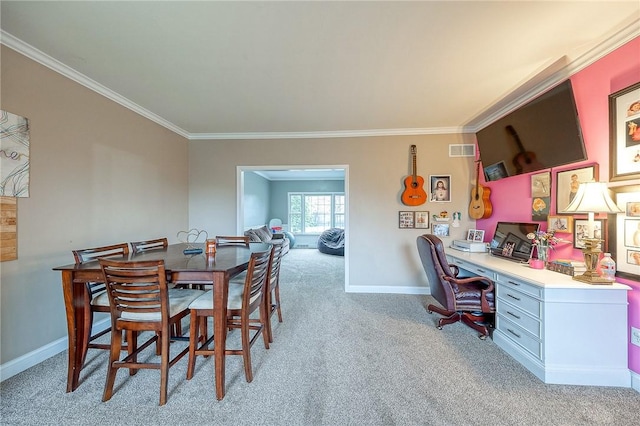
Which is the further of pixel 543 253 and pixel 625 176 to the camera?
pixel 543 253

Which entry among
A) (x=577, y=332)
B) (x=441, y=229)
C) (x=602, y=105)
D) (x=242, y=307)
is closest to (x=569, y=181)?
(x=602, y=105)

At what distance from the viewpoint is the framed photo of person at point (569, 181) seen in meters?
2.06

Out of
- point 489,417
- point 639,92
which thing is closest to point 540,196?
point 639,92

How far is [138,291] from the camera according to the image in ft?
5.25

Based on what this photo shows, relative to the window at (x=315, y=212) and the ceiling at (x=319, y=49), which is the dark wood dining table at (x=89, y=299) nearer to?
the ceiling at (x=319, y=49)

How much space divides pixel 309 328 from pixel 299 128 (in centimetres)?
276

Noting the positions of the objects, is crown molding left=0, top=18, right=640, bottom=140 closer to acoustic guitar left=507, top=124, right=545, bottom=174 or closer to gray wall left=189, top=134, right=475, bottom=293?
gray wall left=189, top=134, right=475, bottom=293

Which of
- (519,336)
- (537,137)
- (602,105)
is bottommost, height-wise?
(519,336)

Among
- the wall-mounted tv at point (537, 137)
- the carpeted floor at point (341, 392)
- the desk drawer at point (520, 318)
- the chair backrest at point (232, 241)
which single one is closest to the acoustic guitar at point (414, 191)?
the wall-mounted tv at point (537, 137)

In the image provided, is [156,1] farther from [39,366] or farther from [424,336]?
[424,336]

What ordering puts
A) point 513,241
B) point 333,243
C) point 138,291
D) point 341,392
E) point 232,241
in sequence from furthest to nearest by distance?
point 333,243 → point 232,241 → point 513,241 → point 341,392 → point 138,291

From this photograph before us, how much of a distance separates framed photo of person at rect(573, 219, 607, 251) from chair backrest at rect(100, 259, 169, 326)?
3214 millimetres

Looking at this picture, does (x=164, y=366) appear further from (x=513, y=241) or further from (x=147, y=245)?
(x=513, y=241)

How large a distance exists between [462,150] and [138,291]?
4208mm
